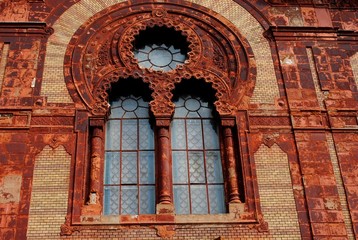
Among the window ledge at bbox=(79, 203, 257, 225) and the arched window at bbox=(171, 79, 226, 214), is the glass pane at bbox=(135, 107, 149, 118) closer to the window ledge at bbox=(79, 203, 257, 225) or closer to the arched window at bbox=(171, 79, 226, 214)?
the arched window at bbox=(171, 79, 226, 214)

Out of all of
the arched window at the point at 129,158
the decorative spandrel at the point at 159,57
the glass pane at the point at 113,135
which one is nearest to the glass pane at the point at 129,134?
the arched window at the point at 129,158

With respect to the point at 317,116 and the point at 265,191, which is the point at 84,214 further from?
the point at 317,116

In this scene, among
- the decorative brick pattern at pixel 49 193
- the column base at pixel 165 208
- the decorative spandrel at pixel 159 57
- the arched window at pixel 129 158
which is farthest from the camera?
the decorative spandrel at pixel 159 57

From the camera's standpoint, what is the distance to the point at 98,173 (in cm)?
1347

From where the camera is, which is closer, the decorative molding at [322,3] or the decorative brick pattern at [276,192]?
the decorative brick pattern at [276,192]

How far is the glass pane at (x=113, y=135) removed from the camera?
14.2m

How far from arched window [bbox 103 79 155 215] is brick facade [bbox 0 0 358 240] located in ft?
1.32

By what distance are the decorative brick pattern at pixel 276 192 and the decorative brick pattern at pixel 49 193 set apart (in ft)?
14.8

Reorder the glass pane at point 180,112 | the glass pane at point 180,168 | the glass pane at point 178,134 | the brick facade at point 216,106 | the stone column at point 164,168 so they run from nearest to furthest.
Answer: the brick facade at point 216,106, the stone column at point 164,168, the glass pane at point 180,168, the glass pane at point 178,134, the glass pane at point 180,112

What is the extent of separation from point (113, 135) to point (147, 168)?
1.28 m

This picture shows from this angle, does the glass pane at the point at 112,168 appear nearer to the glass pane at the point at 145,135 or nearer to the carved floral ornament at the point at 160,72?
the glass pane at the point at 145,135

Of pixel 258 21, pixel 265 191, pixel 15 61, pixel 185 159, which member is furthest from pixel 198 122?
pixel 15 61

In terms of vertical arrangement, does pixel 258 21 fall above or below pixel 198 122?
above

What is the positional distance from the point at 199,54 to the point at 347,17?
482 centimetres
